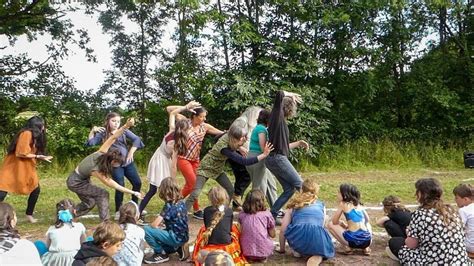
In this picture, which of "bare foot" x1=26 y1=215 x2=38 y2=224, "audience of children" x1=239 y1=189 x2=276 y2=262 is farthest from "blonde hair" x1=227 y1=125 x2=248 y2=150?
"bare foot" x1=26 y1=215 x2=38 y2=224

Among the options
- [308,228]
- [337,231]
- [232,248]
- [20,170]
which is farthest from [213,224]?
[20,170]

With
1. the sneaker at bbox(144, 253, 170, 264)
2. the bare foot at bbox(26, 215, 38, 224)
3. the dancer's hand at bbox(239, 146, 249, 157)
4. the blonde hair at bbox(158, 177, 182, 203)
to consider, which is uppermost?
the dancer's hand at bbox(239, 146, 249, 157)

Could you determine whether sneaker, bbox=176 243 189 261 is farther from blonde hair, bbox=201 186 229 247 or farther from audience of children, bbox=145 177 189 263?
blonde hair, bbox=201 186 229 247

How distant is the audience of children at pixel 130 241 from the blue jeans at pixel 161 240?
1.52 feet

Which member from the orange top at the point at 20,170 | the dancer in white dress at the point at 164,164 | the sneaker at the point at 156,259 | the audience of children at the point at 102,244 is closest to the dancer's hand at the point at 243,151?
the dancer in white dress at the point at 164,164

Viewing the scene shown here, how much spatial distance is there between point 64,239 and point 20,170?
2.63 m

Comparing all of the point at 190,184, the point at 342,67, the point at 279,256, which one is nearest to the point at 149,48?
the point at 342,67

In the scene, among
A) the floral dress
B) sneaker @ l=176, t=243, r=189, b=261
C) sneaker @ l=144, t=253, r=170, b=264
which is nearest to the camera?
the floral dress

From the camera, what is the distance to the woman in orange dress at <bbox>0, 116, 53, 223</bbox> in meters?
6.54

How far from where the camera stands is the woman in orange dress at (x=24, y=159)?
21.5 ft

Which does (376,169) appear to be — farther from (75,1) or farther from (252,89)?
(75,1)

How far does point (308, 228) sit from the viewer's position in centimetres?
506

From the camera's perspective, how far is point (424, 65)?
1650cm

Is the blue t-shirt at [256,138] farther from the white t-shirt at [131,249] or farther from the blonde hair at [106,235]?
the blonde hair at [106,235]
